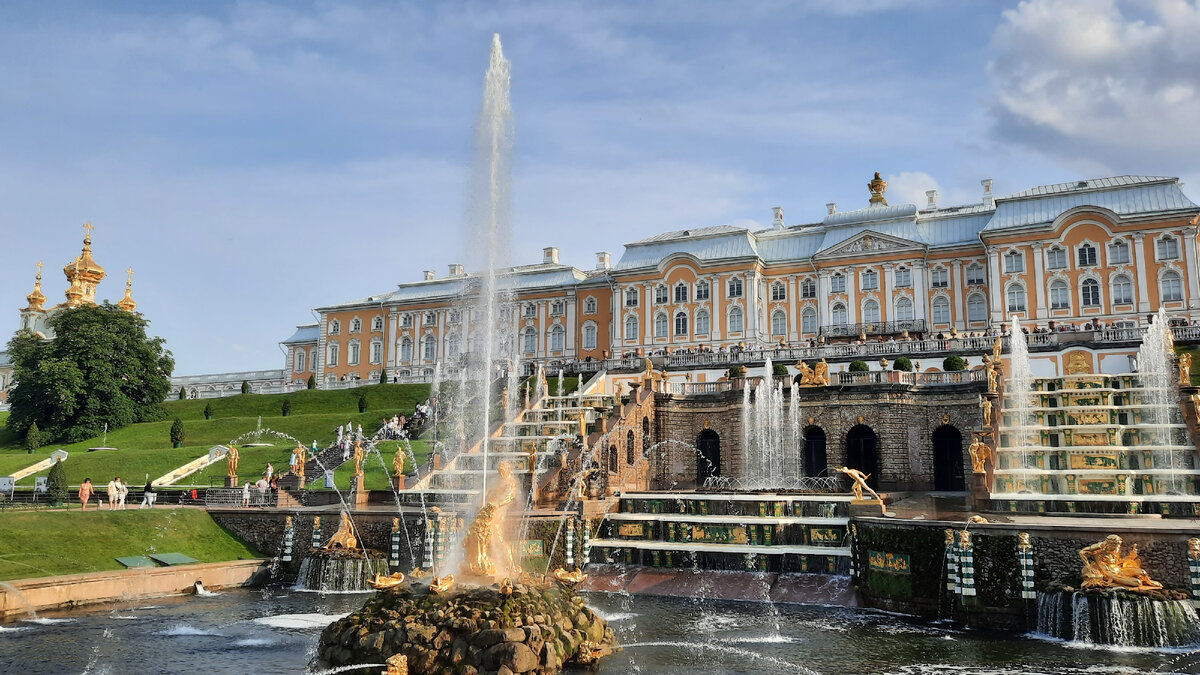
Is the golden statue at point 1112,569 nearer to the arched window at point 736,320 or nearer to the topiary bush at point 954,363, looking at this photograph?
the topiary bush at point 954,363

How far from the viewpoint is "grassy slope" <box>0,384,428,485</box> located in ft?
130

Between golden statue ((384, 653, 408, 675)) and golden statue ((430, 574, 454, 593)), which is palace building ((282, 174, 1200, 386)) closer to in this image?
golden statue ((430, 574, 454, 593))

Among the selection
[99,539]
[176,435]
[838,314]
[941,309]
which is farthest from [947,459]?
[176,435]

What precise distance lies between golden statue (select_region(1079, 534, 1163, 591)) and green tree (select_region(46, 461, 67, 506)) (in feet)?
94.6

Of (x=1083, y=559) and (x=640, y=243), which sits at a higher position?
(x=640, y=243)

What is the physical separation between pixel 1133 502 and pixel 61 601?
2455 centimetres

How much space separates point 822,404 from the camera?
36281 millimetres

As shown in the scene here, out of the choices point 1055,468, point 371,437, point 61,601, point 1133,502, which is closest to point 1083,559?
point 1133,502

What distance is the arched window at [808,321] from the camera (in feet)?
203

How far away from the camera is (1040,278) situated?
54.4m

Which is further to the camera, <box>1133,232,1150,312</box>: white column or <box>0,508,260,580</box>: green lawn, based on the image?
<box>1133,232,1150,312</box>: white column

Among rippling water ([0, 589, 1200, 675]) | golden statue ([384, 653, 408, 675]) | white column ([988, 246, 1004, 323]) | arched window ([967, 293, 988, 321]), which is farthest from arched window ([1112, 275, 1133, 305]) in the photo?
golden statue ([384, 653, 408, 675])

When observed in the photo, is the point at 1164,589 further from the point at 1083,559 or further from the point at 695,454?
the point at 695,454

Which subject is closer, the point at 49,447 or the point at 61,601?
the point at 61,601
